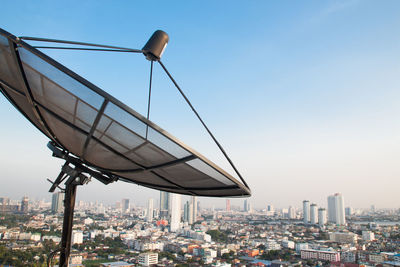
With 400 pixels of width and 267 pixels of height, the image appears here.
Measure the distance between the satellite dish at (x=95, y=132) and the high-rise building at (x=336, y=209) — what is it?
9107 centimetres

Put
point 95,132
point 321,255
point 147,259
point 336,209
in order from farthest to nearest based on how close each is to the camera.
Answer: point 336,209 < point 321,255 < point 147,259 < point 95,132

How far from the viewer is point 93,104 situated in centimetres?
165

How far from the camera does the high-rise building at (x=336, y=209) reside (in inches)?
3221

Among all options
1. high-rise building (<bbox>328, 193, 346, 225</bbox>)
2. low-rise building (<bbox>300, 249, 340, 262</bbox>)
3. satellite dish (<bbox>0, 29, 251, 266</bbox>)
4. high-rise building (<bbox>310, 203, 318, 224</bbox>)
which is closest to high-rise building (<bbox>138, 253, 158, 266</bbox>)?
low-rise building (<bbox>300, 249, 340, 262</bbox>)

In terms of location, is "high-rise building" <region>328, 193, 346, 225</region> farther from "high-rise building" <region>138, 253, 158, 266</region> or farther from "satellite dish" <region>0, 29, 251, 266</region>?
"satellite dish" <region>0, 29, 251, 266</region>

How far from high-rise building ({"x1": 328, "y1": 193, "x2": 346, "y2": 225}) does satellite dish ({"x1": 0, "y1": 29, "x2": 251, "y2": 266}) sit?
91068mm

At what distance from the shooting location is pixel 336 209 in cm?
8406

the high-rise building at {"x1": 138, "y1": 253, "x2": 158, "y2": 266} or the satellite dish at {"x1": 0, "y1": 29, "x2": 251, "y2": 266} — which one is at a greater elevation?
the satellite dish at {"x1": 0, "y1": 29, "x2": 251, "y2": 266}

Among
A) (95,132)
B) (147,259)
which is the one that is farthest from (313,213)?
(95,132)

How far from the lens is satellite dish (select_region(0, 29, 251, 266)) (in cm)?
Answer: 151

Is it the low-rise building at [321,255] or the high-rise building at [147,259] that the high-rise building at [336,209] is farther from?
the high-rise building at [147,259]

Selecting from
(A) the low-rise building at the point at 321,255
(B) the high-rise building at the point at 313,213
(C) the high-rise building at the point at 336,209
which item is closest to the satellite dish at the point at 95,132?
(A) the low-rise building at the point at 321,255

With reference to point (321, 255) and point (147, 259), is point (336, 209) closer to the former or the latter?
point (321, 255)

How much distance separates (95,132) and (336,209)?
311ft
